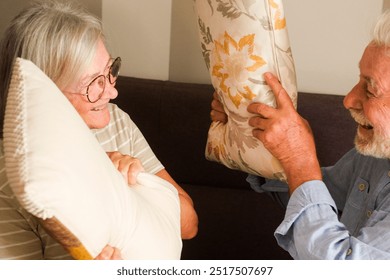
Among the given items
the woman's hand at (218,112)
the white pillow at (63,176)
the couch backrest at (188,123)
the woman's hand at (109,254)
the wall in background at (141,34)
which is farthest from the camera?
the wall in background at (141,34)

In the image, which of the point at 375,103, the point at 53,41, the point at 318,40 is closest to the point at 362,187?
the point at 375,103

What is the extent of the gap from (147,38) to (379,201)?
0.99 m

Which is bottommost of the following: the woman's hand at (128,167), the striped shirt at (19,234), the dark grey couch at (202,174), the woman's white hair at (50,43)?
the dark grey couch at (202,174)

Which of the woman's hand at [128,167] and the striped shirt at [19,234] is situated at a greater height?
the woman's hand at [128,167]

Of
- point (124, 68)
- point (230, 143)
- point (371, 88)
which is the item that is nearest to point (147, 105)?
point (124, 68)

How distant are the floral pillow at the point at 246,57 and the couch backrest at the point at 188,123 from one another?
1.25 feet

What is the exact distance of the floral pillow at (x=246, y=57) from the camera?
1.27 meters

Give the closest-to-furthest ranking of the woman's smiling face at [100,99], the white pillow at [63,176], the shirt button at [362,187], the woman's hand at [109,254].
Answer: the white pillow at [63,176]
the woman's hand at [109,254]
the woman's smiling face at [100,99]
the shirt button at [362,187]

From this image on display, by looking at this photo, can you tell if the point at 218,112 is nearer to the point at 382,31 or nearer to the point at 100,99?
the point at 100,99

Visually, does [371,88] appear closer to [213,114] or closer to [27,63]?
[213,114]

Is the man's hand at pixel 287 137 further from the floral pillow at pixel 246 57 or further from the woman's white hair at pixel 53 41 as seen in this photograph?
the woman's white hair at pixel 53 41

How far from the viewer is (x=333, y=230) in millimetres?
1190

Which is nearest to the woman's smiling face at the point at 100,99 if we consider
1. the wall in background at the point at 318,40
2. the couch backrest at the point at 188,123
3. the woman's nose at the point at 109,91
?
the woman's nose at the point at 109,91

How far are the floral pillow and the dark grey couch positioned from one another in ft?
1.33
